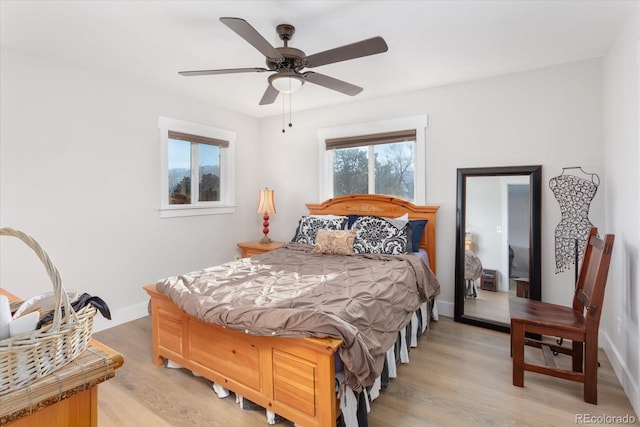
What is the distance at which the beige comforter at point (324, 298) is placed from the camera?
162 centimetres

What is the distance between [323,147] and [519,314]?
117 inches

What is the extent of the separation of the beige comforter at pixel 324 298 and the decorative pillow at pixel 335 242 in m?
0.11

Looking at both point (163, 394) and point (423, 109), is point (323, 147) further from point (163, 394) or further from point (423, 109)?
point (163, 394)

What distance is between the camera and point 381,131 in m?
3.90

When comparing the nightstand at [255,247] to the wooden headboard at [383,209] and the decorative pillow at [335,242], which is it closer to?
the wooden headboard at [383,209]

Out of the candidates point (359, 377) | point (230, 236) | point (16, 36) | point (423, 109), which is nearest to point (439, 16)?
point (423, 109)

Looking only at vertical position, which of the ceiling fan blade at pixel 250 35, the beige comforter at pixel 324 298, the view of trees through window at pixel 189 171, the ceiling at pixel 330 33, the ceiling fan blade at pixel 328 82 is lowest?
the beige comforter at pixel 324 298

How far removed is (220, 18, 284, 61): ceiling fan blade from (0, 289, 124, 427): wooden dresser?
1592mm

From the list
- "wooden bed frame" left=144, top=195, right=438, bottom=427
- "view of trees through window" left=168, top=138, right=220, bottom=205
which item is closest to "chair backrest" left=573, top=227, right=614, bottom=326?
"wooden bed frame" left=144, top=195, right=438, bottom=427

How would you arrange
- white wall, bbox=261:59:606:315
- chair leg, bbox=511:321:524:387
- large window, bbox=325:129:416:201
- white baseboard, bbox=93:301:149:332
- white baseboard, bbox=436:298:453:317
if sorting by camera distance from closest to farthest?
chair leg, bbox=511:321:524:387
white wall, bbox=261:59:606:315
white baseboard, bbox=93:301:149:332
white baseboard, bbox=436:298:453:317
large window, bbox=325:129:416:201

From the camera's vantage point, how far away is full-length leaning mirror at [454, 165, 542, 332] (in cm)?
304

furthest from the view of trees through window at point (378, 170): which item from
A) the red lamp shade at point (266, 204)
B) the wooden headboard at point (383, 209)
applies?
the red lamp shade at point (266, 204)

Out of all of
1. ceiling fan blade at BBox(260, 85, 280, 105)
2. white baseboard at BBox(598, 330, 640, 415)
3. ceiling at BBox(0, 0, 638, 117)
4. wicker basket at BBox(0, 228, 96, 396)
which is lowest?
white baseboard at BBox(598, 330, 640, 415)

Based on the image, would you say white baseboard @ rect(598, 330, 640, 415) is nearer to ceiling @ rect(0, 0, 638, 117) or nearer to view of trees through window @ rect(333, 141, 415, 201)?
view of trees through window @ rect(333, 141, 415, 201)
